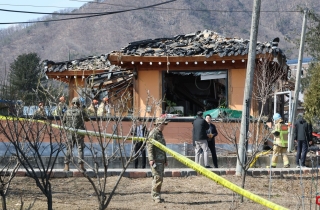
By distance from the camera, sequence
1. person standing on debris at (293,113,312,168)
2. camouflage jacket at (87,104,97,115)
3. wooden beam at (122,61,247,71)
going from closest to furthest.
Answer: camouflage jacket at (87,104,97,115) → person standing on debris at (293,113,312,168) → wooden beam at (122,61,247,71)

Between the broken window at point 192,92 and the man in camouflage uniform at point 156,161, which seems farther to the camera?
the broken window at point 192,92

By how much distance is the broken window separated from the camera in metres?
22.2

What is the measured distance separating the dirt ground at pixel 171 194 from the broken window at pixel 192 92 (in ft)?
30.2

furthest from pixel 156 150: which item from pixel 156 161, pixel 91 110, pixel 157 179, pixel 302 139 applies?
pixel 302 139

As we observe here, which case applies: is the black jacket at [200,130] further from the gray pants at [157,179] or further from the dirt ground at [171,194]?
the gray pants at [157,179]

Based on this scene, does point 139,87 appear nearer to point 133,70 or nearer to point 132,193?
point 133,70

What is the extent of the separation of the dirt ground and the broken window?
9204mm

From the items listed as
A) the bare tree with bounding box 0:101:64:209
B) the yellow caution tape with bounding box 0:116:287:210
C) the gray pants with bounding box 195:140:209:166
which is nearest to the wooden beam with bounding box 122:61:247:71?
the gray pants with bounding box 195:140:209:166

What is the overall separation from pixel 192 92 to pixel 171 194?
12.5m

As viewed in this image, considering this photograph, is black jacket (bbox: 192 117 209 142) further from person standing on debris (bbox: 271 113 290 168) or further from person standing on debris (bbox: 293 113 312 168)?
person standing on debris (bbox: 293 113 312 168)

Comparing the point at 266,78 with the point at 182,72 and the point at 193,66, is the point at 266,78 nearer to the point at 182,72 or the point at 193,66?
the point at 193,66

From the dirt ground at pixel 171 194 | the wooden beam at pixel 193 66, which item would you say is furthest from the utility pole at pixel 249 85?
the wooden beam at pixel 193 66

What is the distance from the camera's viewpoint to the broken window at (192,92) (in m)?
22.2

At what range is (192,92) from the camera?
23.3m
